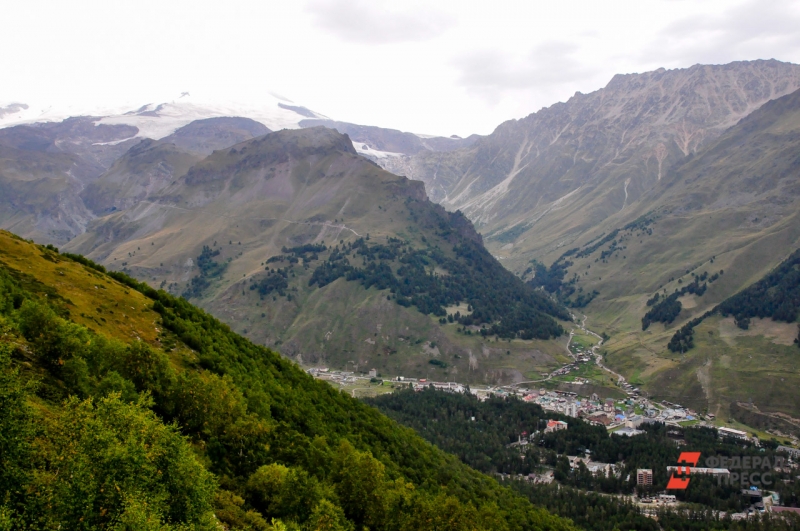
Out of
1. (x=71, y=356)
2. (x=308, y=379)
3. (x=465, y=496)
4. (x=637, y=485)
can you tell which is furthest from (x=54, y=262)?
(x=637, y=485)

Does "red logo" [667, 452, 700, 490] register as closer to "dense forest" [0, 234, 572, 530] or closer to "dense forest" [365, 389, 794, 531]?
"dense forest" [365, 389, 794, 531]

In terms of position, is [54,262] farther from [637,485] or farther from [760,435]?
[760,435]
